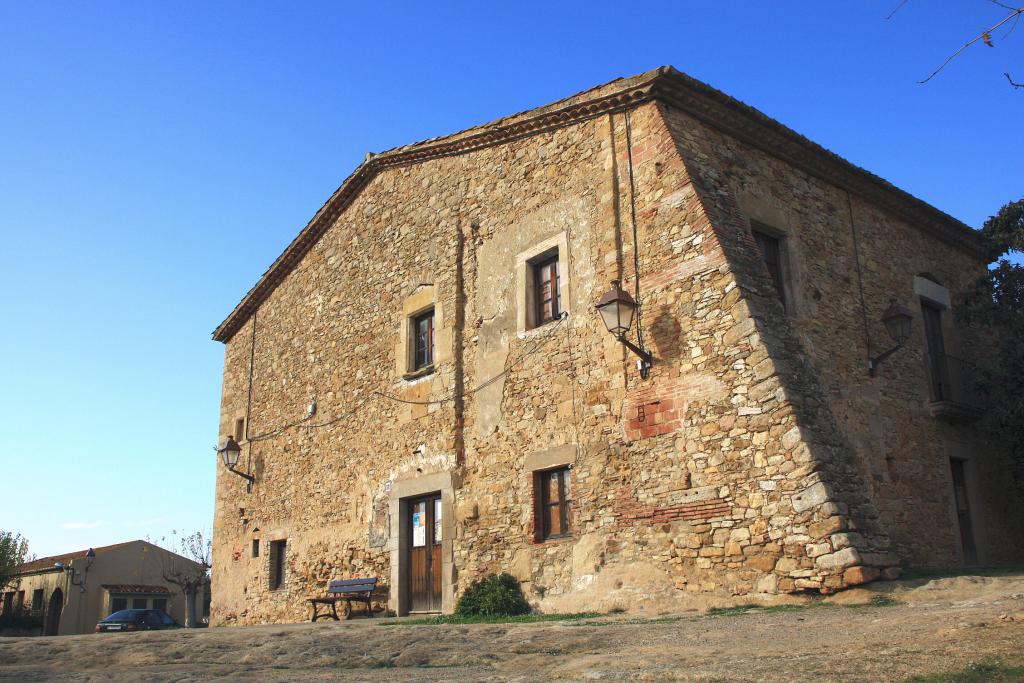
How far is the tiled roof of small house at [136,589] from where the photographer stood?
35.1 meters

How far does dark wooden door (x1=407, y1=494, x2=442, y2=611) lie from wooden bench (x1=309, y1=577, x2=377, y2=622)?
2.24 ft

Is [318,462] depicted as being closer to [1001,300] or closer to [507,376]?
[507,376]

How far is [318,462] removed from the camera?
50.5ft

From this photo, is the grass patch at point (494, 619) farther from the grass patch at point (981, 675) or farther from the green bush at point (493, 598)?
the grass patch at point (981, 675)

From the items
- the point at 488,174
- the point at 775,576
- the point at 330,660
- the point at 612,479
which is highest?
the point at 488,174

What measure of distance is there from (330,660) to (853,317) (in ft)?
26.9

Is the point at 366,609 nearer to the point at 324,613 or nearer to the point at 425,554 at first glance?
the point at 324,613

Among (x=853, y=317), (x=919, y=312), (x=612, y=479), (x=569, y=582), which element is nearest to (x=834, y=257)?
(x=853, y=317)

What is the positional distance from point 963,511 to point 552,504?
604cm

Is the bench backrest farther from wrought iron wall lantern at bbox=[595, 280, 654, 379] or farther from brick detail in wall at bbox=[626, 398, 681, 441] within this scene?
wrought iron wall lantern at bbox=[595, 280, 654, 379]

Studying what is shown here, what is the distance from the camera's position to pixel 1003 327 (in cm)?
1391

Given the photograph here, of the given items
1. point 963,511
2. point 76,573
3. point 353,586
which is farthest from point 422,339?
point 76,573

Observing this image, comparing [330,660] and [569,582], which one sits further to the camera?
[569,582]

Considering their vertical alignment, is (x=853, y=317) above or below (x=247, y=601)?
above
